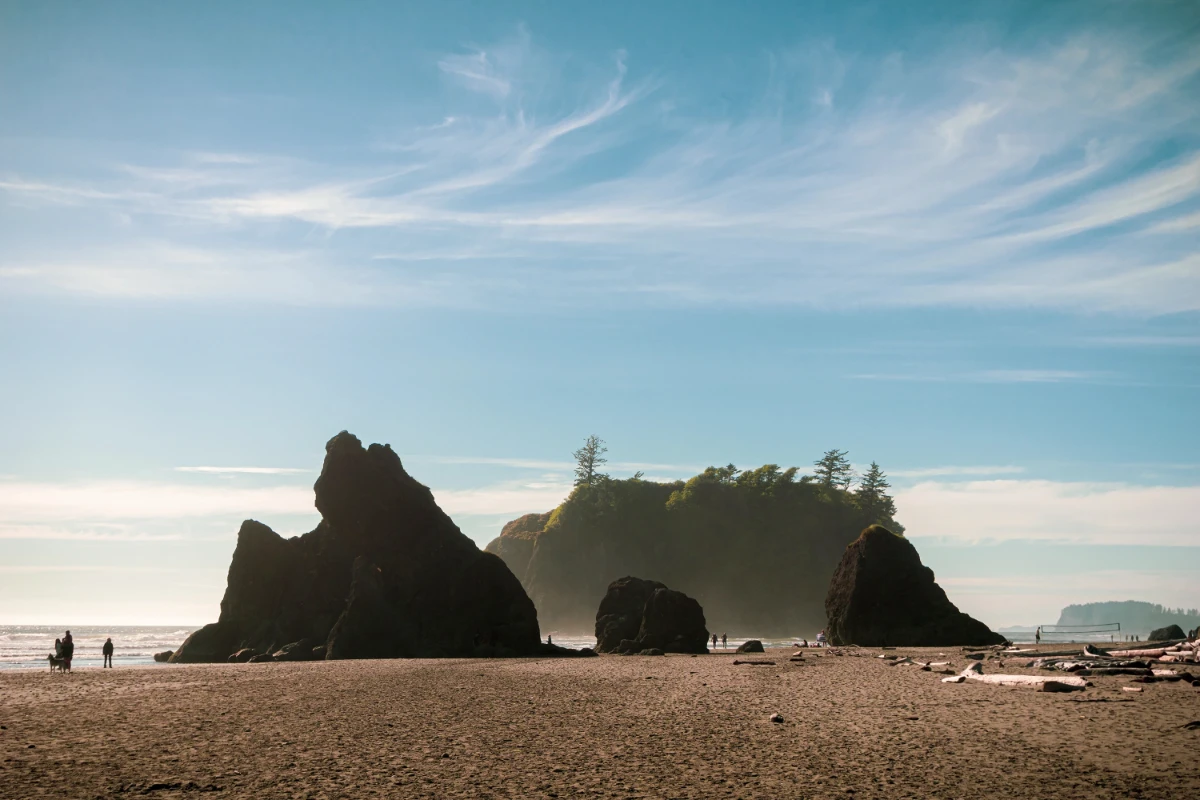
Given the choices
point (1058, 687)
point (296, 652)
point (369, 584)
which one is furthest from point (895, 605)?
point (296, 652)

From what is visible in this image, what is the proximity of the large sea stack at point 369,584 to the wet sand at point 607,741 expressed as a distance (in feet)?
72.0

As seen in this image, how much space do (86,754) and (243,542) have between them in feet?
154

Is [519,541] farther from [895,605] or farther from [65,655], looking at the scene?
[65,655]

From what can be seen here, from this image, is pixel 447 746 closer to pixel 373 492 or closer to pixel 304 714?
pixel 304 714

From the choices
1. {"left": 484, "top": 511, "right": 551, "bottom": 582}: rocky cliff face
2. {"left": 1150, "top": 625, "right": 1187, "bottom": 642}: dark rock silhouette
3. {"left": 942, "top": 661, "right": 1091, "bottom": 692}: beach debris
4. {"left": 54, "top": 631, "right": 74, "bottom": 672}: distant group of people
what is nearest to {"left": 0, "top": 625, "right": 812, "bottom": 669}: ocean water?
{"left": 54, "top": 631, "right": 74, "bottom": 672}: distant group of people

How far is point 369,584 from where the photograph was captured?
5150cm

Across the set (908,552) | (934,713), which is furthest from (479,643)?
(934,713)

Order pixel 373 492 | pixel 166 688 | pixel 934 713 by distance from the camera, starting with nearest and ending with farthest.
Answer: pixel 934 713
pixel 166 688
pixel 373 492

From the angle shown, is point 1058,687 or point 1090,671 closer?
point 1058,687

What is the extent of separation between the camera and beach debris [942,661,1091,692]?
2309 cm

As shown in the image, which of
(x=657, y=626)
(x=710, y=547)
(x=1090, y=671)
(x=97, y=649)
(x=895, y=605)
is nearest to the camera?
(x=1090, y=671)

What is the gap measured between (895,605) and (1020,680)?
3140cm

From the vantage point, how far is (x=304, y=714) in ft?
70.1

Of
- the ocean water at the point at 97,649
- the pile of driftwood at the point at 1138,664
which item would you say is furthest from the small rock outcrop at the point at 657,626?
the pile of driftwood at the point at 1138,664
